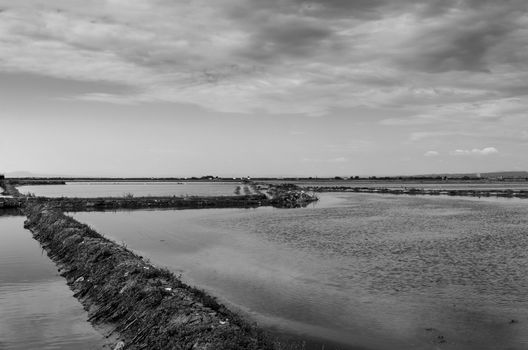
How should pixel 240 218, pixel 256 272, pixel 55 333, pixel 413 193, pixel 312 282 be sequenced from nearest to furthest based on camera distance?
pixel 55 333 → pixel 312 282 → pixel 256 272 → pixel 240 218 → pixel 413 193

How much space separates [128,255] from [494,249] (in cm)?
2247

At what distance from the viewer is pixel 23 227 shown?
141 feet

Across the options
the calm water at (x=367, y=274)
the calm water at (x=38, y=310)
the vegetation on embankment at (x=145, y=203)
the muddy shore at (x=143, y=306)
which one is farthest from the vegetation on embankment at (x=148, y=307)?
the vegetation on embankment at (x=145, y=203)

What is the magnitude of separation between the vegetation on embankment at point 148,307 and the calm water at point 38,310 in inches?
23.9

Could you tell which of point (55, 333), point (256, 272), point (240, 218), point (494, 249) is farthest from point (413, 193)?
point (55, 333)

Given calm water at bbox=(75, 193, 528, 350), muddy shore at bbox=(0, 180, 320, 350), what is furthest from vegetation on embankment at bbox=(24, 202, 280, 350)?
calm water at bbox=(75, 193, 528, 350)

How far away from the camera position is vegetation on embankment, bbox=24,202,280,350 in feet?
38.5

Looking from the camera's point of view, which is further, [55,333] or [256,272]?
[256,272]

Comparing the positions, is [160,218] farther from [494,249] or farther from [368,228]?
[494,249]

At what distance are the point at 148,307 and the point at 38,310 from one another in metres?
4.97

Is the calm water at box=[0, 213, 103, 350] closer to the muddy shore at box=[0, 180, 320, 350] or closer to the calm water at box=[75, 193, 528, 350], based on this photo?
the muddy shore at box=[0, 180, 320, 350]

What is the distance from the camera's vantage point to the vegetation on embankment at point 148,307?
462 inches

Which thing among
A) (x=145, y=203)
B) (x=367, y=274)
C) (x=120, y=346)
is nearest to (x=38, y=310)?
(x=120, y=346)

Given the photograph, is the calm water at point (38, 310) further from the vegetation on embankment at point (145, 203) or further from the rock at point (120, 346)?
the vegetation on embankment at point (145, 203)
